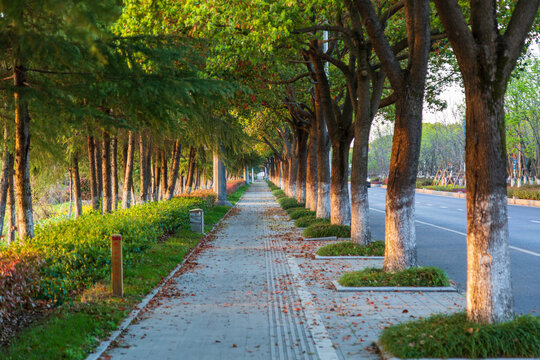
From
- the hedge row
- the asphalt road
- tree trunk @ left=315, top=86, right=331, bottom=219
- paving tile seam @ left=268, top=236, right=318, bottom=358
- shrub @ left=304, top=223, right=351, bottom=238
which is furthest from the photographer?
tree trunk @ left=315, top=86, right=331, bottom=219

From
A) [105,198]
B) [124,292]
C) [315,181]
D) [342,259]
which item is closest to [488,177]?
[124,292]

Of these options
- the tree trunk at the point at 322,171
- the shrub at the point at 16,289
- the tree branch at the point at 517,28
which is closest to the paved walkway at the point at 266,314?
the shrub at the point at 16,289

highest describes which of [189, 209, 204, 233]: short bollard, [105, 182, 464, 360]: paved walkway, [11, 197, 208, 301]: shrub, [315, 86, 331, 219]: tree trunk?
[315, 86, 331, 219]: tree trunk

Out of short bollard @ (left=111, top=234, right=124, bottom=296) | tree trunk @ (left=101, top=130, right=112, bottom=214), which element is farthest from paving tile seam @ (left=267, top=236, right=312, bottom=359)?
tree trunk @ (left=101, top=130, right=112, bottom=214)

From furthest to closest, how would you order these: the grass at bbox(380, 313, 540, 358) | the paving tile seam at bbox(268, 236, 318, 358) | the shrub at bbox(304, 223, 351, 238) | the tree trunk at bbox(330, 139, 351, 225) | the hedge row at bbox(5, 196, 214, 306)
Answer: the shrub at bbox(304, 223, 351, 238) → the tree trunk at bbox(330, 139, 351, 225) → the hedge row at bbox(5, 196, 214, 306) → the paving tile seam at bbox(268, 236, 318, 358) → the grass at bbox(380, 313, 540, 358)

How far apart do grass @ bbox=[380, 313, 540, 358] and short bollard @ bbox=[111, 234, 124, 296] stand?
4378 millimetres

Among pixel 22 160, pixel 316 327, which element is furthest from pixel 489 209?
pixel 22 160

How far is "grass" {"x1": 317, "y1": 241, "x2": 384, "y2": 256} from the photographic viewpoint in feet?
41.7

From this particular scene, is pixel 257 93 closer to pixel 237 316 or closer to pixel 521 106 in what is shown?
pixel 237 316

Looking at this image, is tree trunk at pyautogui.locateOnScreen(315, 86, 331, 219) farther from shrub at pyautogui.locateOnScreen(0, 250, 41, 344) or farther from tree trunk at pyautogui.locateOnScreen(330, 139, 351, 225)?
shrub at pyautogui.locateOnScreen(0, 250, 41, 344)

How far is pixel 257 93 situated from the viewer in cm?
1680

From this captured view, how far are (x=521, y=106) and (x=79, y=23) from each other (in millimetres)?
48764

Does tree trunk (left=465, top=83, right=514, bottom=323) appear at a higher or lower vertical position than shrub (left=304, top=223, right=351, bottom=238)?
higher

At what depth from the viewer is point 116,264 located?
8.19 meters
